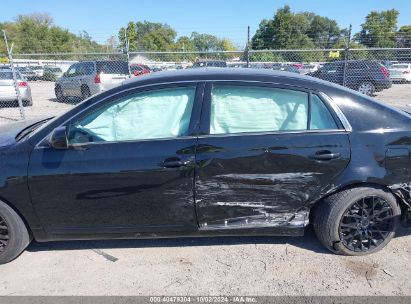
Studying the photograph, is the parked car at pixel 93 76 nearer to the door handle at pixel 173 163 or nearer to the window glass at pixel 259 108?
the window glass at pixel 259 108

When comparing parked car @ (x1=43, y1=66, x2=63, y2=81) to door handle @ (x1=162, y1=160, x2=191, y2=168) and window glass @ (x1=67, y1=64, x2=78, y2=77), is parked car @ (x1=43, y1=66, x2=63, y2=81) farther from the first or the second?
door handle @ (x1=162, y1=160, x2=191, y2=168)

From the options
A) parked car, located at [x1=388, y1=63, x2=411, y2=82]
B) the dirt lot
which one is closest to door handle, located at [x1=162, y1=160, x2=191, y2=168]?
the dirt lot

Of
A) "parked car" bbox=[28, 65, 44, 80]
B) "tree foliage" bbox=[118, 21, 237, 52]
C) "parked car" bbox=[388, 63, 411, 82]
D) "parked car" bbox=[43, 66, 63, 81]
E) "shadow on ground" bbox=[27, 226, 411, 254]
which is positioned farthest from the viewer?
"tree foliage" bbox=[118, 21, 237, 52]

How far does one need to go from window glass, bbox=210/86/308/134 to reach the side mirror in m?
1.23

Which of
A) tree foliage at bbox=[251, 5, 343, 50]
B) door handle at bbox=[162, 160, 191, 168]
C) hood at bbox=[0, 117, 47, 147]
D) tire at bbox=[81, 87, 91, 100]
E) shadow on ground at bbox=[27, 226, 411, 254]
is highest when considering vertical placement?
tree foliage at bbox=[251, 5, 343, 50]

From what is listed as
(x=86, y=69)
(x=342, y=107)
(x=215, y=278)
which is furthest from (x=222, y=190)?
(x=86, y=69)

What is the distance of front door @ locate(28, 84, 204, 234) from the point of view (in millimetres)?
2873

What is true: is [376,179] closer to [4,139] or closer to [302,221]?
[302,221]

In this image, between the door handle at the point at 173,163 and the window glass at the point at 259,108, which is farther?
the window glass at the point at 259,108

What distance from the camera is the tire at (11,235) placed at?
296 centimetres

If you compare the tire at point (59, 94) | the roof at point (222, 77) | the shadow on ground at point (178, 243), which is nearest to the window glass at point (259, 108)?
the roof at point (222, 77)

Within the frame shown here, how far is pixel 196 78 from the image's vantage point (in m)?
3.04

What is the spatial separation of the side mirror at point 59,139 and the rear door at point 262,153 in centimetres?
107

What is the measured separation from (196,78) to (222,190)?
3.23 ft
